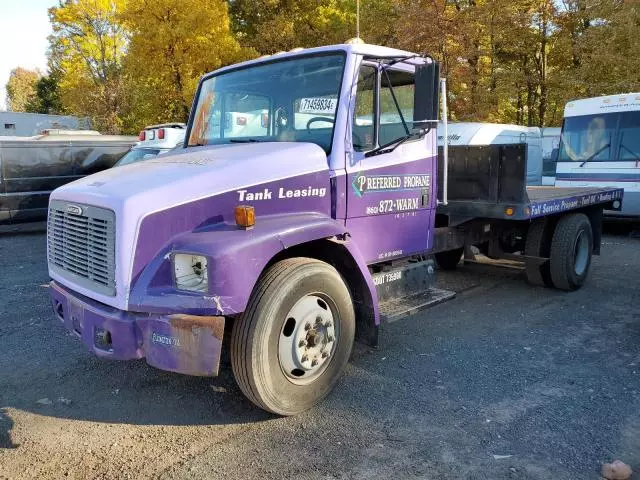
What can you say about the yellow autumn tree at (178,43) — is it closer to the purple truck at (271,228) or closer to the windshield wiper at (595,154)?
Result: the windshield wiper at (595,154)

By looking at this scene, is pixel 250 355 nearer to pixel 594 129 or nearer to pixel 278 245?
pixel 278 245

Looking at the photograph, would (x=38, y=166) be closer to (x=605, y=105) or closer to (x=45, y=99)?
(x=605, y=105)

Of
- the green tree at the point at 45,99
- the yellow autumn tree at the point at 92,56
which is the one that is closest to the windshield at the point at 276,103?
the yellow autumn tree at the point at 92,56

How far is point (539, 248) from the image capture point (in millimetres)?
6715

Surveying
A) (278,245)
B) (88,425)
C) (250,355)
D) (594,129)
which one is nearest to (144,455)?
(88,425)

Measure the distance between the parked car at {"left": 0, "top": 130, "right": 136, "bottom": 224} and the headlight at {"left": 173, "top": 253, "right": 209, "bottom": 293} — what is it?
33.3 ft

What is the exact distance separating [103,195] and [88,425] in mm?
1509

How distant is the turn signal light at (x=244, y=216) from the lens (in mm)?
3316

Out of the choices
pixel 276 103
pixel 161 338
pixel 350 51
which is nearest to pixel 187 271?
pixel 161 338

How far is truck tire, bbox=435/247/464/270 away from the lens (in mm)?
7727

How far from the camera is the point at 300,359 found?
357cm

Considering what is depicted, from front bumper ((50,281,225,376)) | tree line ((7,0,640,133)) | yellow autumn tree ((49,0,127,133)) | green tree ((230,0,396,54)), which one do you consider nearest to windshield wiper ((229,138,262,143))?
front bumper ((50,281,225,376))

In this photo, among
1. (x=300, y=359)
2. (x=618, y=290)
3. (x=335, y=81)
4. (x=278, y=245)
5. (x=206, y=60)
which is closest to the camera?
(x=278, y=245)

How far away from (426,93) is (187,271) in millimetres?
2205
